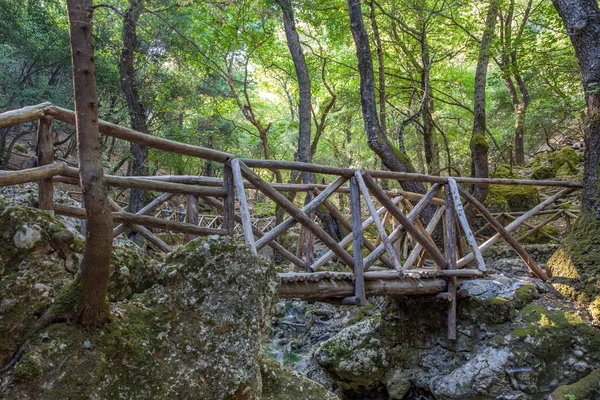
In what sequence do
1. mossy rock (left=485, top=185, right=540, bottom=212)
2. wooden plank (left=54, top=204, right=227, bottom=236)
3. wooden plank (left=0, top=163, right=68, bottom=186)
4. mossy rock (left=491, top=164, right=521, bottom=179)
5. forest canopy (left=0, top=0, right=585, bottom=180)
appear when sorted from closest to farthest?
wooden plank (left=0, top=163, right=68, bottom=186)
wooden plank (left=54, top=204, right=227, bottom=236)
forest canopy (left=0, top=0, right=585, bottom=180)
mossy rock (left=485, top=185, right=540, bottom=212)
mossy rock (left=491, top=164, right=521, bottom=179)

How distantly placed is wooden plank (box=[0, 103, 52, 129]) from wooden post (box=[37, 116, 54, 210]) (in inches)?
2.8

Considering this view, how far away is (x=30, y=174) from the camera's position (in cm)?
248

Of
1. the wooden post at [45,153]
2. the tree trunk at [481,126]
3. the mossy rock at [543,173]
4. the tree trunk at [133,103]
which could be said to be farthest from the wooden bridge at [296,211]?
the mossy rock at [543,173]

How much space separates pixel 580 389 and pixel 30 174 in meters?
4.87

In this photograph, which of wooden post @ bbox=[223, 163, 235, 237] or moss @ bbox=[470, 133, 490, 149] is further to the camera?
moss @ bbox=[470, 133, 490, 149]

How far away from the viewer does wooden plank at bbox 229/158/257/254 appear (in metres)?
3.07

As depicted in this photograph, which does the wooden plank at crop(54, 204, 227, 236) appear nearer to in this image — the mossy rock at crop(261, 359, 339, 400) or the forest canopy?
the mossy rock at crop(261, 359, 339, 400)

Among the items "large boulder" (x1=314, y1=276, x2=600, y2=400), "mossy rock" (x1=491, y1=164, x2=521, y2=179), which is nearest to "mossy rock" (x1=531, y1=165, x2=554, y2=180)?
"mossy rock" (x1=491, y1=164, x2=521, y2=179)

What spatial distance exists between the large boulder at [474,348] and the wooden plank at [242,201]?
2.97 meters

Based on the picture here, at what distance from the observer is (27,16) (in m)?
12.7

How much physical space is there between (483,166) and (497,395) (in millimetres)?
5182

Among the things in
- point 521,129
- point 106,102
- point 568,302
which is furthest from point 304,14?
point 568,302

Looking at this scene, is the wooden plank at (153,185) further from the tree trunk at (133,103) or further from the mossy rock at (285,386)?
the tree trunk at (133,103)

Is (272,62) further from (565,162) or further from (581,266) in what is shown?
(581,266)
